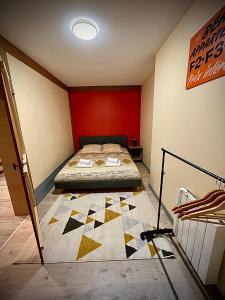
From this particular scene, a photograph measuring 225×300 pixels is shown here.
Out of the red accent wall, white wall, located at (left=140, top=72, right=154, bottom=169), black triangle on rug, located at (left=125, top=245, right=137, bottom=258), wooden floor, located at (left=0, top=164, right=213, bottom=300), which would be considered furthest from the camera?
the red accent wall

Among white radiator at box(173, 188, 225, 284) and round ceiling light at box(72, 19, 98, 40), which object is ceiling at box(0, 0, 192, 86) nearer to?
round ceiling light at box(72, 19, 98, 40)

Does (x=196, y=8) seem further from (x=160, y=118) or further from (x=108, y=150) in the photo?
(x=108, y=150)

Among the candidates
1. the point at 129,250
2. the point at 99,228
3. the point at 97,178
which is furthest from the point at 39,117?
the point at 129,250

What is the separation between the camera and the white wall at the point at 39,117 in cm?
207

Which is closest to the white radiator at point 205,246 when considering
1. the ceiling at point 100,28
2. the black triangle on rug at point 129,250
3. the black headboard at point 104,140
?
the black triangle on rug at point 129,250

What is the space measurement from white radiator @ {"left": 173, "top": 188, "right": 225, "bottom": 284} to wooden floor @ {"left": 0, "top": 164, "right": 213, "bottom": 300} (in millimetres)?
205

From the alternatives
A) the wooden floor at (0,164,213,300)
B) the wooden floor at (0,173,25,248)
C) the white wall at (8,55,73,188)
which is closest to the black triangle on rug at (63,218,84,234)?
the wooden floor at (0,164,213,300)

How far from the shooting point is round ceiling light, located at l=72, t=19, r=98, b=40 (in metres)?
1.49

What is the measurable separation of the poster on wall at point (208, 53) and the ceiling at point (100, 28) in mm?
420

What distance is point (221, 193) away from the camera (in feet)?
2.83

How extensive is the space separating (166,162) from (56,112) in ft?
9.40

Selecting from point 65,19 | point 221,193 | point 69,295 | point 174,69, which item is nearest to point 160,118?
point 174,69

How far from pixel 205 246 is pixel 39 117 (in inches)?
116

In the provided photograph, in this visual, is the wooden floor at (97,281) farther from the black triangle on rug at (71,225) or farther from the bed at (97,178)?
the bed at (97,178)
